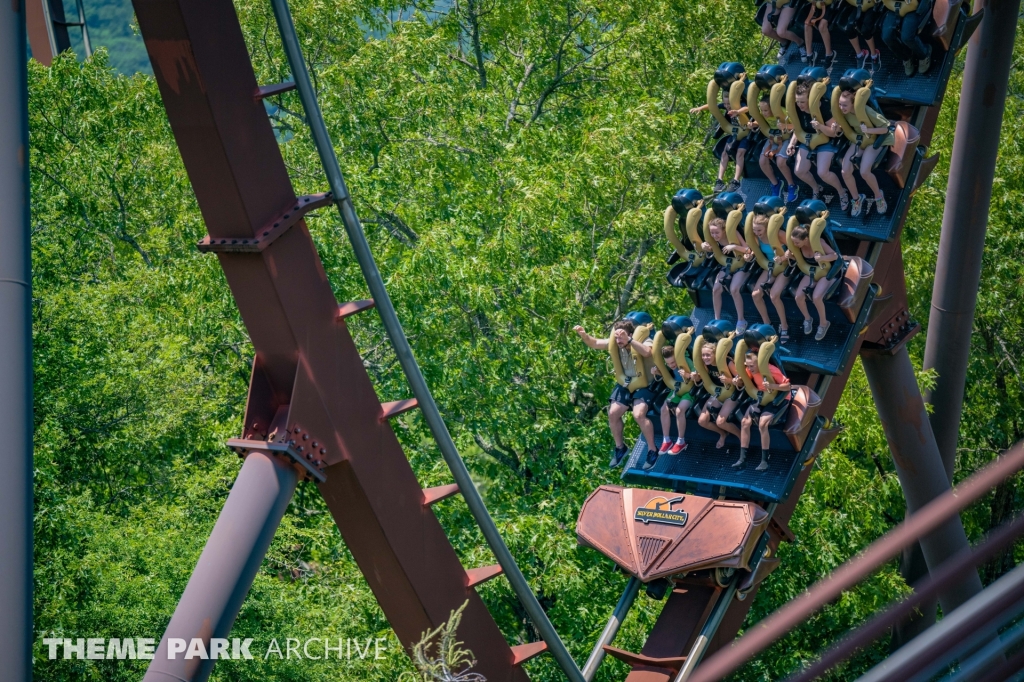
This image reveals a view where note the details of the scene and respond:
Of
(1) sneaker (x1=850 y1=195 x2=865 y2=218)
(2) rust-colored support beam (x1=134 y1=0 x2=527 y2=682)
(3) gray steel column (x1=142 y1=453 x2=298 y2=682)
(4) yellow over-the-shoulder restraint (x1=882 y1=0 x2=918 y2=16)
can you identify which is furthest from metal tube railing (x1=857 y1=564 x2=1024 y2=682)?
(4) yellow over-the-shoulder restraint (x1=882 y1=0 x2=918 y2=16)

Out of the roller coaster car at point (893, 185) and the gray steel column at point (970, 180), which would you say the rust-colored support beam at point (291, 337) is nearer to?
the roller coaster car at point (893, 185)

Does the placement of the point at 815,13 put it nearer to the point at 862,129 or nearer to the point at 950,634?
the point at 862,129

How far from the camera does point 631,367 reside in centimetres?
879

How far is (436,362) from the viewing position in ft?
41.7

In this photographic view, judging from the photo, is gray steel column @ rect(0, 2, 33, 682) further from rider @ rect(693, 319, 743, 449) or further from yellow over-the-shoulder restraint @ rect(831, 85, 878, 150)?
yellow over-the-shoulder restraint @ rect(831, 85, 878, 150)

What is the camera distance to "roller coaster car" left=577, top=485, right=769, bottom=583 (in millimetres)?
7852

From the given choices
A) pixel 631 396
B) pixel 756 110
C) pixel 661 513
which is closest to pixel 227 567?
pixel 661 513

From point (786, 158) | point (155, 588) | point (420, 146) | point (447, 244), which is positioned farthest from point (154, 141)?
point (786, 158)

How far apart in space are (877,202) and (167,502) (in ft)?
21.2

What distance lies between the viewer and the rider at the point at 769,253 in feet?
28.5

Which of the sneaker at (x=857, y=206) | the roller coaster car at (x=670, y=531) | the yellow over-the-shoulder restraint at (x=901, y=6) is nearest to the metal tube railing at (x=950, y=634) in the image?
the roller coaster car at (x=670, y=531)

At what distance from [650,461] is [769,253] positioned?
1.62 metres

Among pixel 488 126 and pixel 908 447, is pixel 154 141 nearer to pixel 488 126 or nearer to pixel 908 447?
pixel 488 126

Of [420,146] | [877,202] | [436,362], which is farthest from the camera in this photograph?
[420,146]
